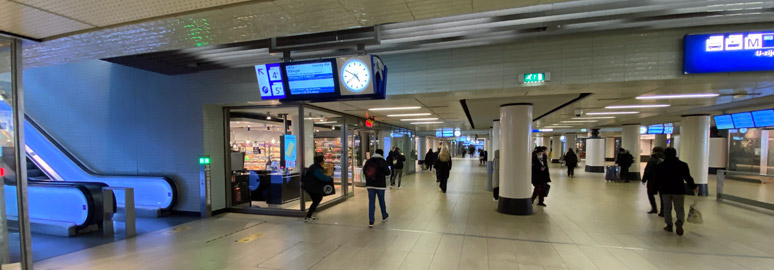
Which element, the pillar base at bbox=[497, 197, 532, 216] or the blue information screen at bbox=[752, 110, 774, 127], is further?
the blue information screen at bbox=[752, 110, 774, 127]

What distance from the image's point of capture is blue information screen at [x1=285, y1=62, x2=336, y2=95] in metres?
4.43

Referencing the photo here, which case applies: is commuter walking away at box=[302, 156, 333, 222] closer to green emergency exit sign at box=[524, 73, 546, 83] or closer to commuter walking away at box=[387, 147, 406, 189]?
green emergency exit sign at box=[524, 73, 546, 83]

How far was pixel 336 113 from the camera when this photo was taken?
28.0 ft

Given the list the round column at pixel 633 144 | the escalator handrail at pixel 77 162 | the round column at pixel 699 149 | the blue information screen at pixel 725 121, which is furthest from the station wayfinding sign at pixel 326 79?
the round column at pixel 633 144

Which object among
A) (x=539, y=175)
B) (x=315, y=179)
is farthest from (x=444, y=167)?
(x=315, y=179)

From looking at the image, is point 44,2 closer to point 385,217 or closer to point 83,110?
point 385,217

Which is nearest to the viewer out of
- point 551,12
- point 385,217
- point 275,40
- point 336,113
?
point 551,12

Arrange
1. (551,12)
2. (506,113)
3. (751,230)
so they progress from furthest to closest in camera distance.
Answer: (506,113)
(751,230)
(551,12)

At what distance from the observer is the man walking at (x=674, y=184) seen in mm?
5297

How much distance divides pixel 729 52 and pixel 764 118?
7921 millimetres

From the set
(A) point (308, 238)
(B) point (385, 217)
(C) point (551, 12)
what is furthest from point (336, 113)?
(C) point (551, 12)

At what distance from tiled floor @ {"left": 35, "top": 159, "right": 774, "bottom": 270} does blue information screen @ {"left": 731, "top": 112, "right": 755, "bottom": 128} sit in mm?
3684

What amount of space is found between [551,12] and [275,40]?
3936 mm

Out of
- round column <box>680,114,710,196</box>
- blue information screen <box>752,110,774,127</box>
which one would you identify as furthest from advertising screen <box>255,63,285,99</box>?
blue information screen <box>752,110,774,127</box>
